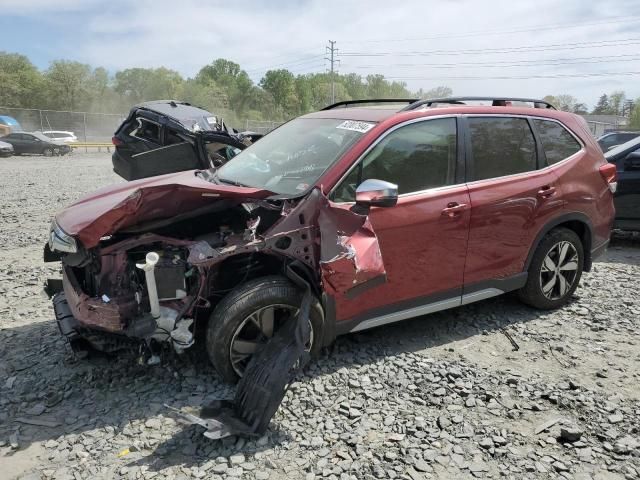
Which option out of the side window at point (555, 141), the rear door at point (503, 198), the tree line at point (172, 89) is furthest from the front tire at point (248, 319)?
the tree line at point (172, 89)

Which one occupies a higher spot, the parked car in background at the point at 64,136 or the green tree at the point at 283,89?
the green tree at the point at 283,89

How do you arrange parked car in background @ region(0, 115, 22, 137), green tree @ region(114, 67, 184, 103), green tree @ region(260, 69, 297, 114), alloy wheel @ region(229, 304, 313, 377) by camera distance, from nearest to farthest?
alloy wheel @ region(229, 304, 313, 377) → parked car in background @ region(0, 115, 22, 137) → green tree @ region(114, 67, 184, 103) → green tree @ region(260, 69, 297, 114)

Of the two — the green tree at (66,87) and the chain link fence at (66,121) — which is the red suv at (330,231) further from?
the green tree at (66,87)

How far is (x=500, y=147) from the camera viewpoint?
Answer: 4109mm

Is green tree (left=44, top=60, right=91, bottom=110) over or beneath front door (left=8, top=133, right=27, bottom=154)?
over

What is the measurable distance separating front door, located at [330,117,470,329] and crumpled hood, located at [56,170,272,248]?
78cm

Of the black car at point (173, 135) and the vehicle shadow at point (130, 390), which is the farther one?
the black car at point (173, 135)

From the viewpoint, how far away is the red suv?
120 inches

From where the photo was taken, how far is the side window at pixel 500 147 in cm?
395

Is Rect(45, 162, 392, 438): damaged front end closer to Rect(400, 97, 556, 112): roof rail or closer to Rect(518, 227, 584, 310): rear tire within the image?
Rect(400, 97, 556, 112): roof rail

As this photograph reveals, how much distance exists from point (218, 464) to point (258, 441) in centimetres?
27

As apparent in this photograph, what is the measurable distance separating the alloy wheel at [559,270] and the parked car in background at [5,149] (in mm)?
26309

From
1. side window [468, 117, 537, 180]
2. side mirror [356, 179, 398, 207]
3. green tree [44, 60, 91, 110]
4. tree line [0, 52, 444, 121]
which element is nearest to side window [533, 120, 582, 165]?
side window [468, 117, 537, 180]

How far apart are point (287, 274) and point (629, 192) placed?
20.3 ft
